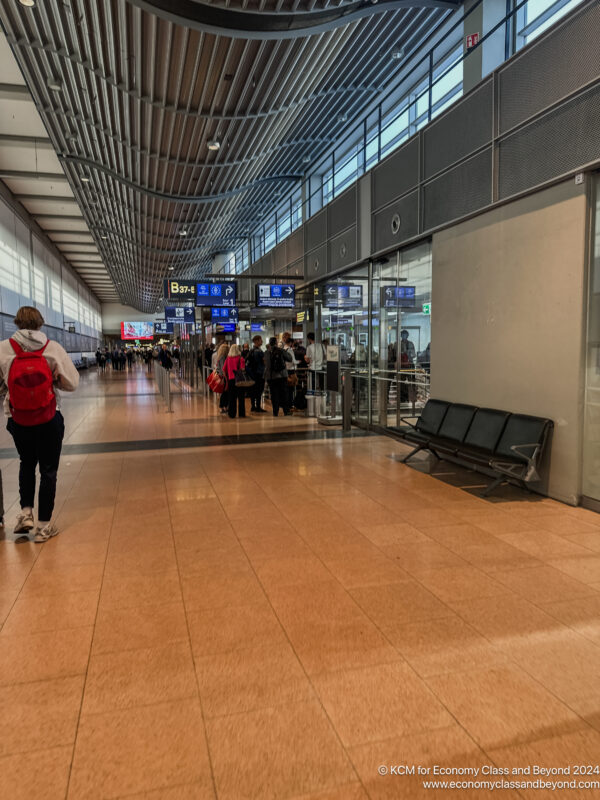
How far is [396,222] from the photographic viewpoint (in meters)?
8.88

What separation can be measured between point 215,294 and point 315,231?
5431mm

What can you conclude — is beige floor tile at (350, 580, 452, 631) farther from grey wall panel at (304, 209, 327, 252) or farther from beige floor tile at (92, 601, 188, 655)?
grey wall panel at (304, 209, 327, 252)

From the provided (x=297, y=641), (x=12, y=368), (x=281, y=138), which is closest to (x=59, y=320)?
(x=281, y=138)

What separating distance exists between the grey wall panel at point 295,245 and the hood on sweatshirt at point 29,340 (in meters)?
10.8

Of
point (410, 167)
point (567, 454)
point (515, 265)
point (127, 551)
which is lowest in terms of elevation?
point (127, 551)

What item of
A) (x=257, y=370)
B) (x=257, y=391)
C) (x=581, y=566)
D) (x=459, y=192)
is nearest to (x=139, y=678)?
(x=581, y=566)

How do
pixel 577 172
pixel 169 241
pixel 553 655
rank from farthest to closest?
pixel 169 241, pixel 577 172, pixel 553 655

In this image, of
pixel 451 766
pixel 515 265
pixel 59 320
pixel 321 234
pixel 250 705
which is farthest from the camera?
pixel 59 320

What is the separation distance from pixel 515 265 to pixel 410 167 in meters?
3.14

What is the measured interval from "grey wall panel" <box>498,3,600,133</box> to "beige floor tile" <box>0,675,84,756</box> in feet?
19.7

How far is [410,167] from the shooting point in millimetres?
8266

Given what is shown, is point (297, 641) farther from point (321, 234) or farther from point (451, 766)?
point (321, 234)

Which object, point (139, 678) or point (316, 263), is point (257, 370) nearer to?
point (316, 263)

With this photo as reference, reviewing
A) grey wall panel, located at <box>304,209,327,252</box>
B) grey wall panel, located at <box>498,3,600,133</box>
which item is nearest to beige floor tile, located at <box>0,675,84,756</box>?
grey wall panel, located at <box>498,3,600,133</box>
